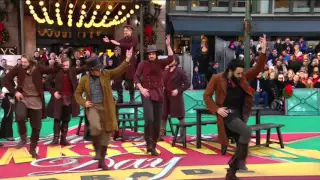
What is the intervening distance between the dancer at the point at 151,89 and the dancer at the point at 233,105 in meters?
1.93

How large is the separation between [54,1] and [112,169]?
12.1m

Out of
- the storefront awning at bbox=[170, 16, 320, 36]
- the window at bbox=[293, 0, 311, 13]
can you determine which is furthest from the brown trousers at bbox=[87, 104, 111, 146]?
the window at bbox=[293, 0, 311, 13]

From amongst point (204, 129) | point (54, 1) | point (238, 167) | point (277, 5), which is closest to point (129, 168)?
point (238, 167)

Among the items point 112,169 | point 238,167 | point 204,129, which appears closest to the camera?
point 238,167

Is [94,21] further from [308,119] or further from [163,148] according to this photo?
[163,148]

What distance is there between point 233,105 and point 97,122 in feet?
6.93

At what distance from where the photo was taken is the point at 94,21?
70.9 feet

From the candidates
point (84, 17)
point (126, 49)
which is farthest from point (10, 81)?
point (84, 17)

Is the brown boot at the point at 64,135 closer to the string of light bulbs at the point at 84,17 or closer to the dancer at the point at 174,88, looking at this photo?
the dancer at the point at 174,88

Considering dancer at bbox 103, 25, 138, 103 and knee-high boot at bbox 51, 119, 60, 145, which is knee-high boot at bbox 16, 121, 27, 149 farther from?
dancer at bbox 103, 25, 138, 103

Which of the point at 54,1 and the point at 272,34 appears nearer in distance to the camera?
the point at 54,1

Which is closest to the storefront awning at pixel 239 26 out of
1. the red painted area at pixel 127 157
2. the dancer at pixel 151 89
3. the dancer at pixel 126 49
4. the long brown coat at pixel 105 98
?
the dancer at pixel 126 49

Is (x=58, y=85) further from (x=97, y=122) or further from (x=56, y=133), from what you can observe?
(x=97, y=122)

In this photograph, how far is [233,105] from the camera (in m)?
6.21
